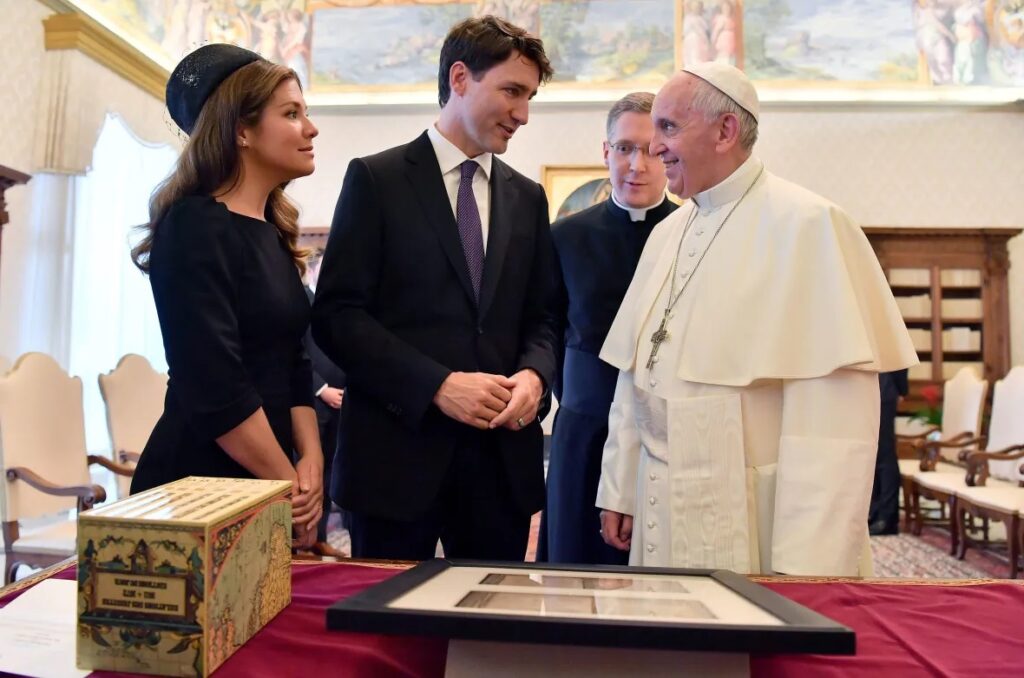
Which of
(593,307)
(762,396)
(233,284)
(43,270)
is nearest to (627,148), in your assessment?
(593,307)

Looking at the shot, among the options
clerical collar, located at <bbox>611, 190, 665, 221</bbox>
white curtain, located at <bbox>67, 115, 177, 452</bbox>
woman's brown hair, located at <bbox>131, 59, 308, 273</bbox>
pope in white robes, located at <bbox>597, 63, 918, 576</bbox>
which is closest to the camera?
pope in white robes, located at <bbox>597, 63, 918, 576</bbox>

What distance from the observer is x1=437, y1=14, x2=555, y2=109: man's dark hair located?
1.83m

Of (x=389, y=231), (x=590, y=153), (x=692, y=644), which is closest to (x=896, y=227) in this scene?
(x=590, y=153)

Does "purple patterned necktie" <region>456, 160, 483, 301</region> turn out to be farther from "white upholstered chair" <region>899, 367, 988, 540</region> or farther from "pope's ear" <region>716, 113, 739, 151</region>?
"white upholstered chair" <region>899, 367, 988, 540</region>

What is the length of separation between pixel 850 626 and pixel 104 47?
327 inches

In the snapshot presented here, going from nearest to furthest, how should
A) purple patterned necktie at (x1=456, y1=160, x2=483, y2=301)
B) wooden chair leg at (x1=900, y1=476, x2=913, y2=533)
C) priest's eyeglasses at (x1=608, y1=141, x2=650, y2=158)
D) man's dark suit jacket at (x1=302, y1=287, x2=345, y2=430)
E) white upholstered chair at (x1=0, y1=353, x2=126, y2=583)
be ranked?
purple patterned necktie at (x1=456, y1=160, x2=483, y2=301)
priest's eyeglasses at (x1=608, y1=141, x2=650, y2=158)
white upholstered chair at (x1=0, y1=353, x2=126, y2=583)
man's dark suit jacket at (x1=302, y1=287, x2=345, y2=430)
wooden chair leg at (x1=900, y1=476, x2=913, y2=533)

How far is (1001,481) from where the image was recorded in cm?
606

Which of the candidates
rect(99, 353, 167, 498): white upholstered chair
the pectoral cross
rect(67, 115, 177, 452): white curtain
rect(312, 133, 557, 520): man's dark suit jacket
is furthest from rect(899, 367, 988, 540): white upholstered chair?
rect(67, 115, 177, 452): white curtain

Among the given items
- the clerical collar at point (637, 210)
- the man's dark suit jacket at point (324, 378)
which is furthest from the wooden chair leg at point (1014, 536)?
the man's dark suit jacket at point (324, 378)

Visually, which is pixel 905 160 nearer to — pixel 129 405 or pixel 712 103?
pixel 712 103

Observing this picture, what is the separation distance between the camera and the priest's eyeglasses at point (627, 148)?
2520 millimetres

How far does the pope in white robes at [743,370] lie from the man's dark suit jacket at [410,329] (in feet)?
0.97

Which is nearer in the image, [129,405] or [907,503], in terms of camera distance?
[129,405]

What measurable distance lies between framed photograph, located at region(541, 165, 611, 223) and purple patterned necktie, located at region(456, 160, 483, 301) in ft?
25.8
